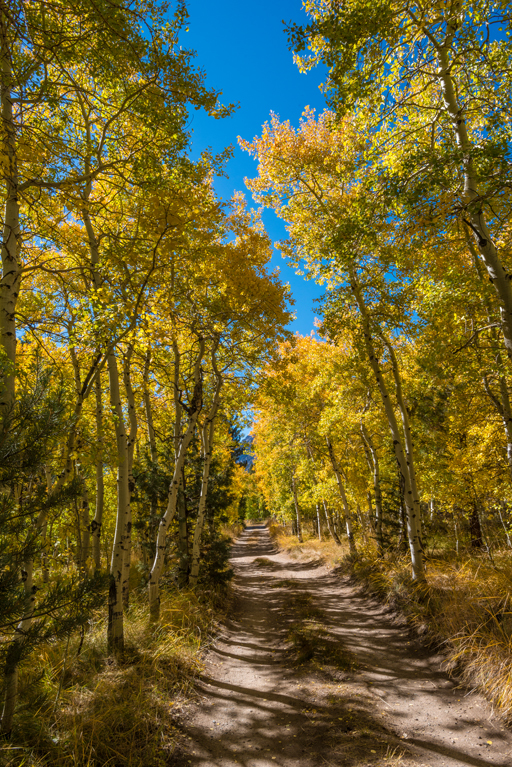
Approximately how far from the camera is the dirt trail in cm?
332

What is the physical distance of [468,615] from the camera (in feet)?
16.6

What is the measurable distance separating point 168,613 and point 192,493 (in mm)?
3792

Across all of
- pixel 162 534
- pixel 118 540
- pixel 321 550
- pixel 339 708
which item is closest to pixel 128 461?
pixel 118 540

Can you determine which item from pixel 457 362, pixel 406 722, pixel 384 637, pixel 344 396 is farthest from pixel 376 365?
pixel 406 722

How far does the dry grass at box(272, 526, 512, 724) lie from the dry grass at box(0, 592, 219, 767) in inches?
145

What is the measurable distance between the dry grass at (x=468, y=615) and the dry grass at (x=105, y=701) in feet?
12.0

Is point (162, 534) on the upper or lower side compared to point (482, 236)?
lower

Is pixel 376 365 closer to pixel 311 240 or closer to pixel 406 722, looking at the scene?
pixel 311 240

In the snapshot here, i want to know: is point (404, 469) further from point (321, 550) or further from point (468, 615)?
point (321, 550)

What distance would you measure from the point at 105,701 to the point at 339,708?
2.73m

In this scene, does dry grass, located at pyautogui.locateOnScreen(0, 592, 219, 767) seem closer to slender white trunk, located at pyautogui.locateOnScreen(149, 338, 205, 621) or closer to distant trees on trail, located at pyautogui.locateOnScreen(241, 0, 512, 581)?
slender white trunk, located at pyautogui.locateOnScreen(149, 338, 205, 621)

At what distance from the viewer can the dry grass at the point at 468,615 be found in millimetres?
4023

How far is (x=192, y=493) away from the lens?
405 inches

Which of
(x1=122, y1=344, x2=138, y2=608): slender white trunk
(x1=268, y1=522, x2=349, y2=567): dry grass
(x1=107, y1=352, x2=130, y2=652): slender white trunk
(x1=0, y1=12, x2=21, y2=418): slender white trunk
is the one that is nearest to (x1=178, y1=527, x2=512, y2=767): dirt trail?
(x1=107, y1=352, x2=130, y2=652): slender white trunk
